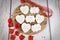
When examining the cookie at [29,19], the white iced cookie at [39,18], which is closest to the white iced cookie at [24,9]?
the cookie at [29,19]

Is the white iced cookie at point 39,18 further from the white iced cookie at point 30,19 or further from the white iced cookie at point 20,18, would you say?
the white iced cookie at point 20,18

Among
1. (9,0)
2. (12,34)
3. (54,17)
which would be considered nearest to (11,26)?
(12,34)

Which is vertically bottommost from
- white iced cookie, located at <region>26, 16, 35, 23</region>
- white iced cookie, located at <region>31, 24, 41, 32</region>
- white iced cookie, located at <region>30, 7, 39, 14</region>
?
white iced cookie, located at <region>31, 24, 41, 32</region>

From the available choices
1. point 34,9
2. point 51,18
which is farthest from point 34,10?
point 51,18

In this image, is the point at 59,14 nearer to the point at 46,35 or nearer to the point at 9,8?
the point at 46,35

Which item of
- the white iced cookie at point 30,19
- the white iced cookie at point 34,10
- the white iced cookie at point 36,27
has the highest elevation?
the white iced cookie at point 34,10

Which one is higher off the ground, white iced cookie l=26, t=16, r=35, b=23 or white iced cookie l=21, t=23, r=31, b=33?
white iced cookie l=26, t=16, r=35, b=23

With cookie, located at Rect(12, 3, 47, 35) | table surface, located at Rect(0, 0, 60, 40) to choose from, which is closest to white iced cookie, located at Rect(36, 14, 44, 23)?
cookie, located at Rect(12, 3, 47, 35)

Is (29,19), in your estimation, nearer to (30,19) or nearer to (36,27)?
(30,19)

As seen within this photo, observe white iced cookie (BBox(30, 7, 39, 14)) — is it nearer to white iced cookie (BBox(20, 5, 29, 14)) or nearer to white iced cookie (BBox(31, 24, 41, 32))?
white iced cookie (BBox(20, 5, 29, 14))

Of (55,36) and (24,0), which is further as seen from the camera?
(24,0)

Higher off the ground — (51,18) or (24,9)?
(24,9)
